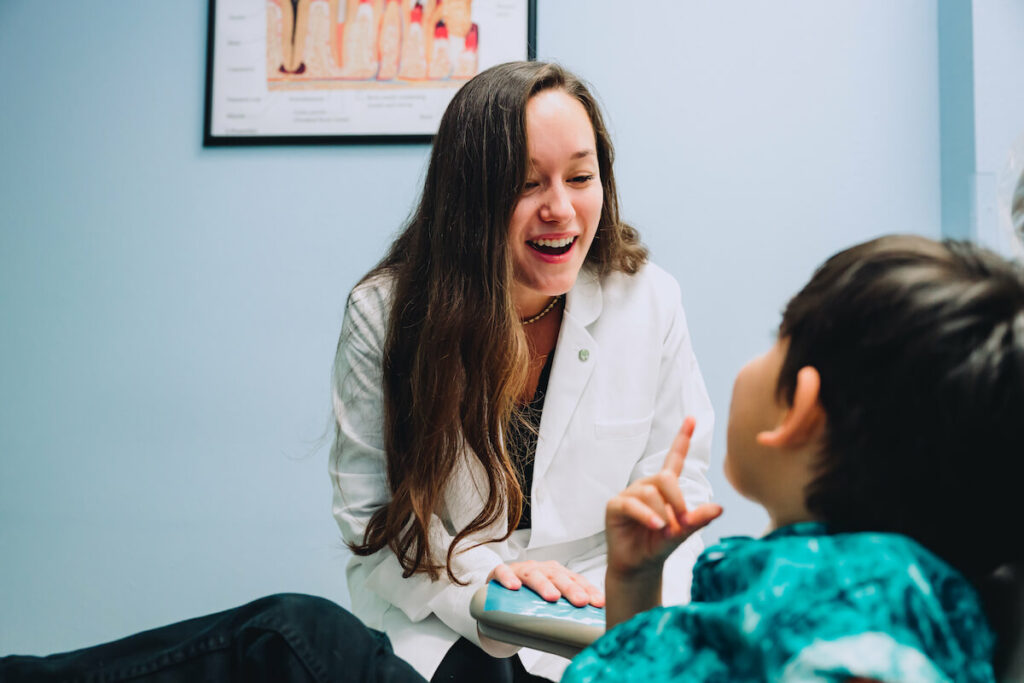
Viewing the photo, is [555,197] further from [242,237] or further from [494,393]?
[242,237]

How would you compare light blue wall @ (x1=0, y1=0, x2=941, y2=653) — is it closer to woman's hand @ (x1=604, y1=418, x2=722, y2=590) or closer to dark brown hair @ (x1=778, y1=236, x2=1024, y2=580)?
woman's hand @ (x1=604, y1=418, x2=722, y2=590)

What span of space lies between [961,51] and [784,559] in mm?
1715

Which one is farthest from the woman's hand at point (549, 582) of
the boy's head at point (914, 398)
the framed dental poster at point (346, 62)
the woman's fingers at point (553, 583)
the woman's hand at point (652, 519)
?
the framed dental poster at point (346, 62)

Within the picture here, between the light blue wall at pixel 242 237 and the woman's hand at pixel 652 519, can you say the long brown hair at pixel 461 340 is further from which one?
the light blue wall at pixel 242 237

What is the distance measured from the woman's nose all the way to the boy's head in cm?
65

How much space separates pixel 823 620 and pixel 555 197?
2.76 ft

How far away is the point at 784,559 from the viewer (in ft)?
1.87

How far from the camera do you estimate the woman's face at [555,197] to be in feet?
4.11

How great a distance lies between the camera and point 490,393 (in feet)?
4.12

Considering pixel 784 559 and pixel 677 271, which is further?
pixel 677 271

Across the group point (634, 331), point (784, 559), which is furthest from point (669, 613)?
point (634, 331)

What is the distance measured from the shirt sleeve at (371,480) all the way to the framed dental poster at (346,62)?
74cm

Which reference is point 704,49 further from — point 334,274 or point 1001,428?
point 1001,428

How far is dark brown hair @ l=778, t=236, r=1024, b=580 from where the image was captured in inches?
21.5
